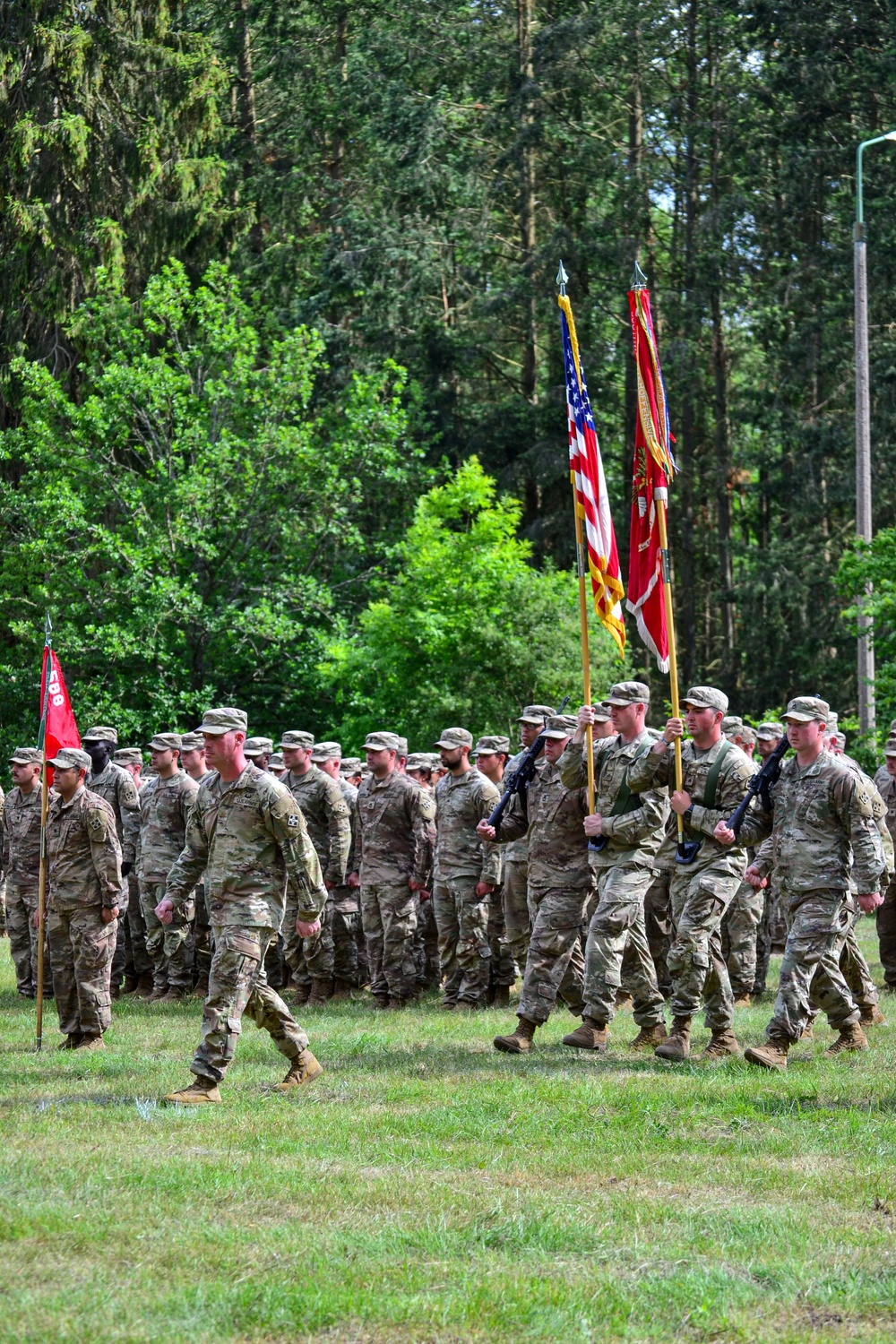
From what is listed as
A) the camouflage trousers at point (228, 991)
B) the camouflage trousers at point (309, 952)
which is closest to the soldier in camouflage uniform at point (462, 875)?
the camouflage trousers at point (309, 952)

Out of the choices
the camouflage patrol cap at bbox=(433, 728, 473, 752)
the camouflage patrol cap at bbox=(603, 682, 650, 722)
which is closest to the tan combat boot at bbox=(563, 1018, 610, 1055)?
the camouflage patrol cap at bbox=(603, 682, 650, 722)

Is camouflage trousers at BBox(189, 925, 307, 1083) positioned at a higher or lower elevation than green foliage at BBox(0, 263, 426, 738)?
lower

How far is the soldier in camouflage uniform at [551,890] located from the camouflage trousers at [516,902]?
5.43 ft

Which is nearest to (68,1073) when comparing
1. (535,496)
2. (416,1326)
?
(416,1326)

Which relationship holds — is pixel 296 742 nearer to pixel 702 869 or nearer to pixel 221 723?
pixel 702 869

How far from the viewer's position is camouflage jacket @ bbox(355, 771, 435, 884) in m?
14.7

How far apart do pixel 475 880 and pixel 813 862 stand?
436cm

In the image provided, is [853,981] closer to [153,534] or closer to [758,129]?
[153,534]

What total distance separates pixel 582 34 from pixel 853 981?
96.1 feet

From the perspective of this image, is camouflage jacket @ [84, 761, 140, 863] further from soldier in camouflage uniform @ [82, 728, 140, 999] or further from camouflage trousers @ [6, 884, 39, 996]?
camouflage trousers @ [6, 884, 39, 996]

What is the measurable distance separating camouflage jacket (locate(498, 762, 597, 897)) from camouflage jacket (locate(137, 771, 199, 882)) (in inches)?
175

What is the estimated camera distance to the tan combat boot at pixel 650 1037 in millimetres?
11719

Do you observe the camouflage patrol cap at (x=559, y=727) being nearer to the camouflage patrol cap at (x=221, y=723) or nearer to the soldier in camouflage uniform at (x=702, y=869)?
the soldier in camouflage uniform at (x=702, y=869)

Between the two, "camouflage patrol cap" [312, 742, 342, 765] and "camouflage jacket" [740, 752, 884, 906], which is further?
"camouflage patrol cap" [312, 742, 342, 765]
